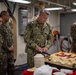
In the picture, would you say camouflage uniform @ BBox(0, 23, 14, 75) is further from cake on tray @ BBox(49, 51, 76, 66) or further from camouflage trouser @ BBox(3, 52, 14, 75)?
cake on tray @ BBox(49, 51, 76, 66)

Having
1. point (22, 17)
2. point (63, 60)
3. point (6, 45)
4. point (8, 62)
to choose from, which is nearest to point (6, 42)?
point (6, 45)

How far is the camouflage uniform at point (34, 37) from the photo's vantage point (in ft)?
11.3

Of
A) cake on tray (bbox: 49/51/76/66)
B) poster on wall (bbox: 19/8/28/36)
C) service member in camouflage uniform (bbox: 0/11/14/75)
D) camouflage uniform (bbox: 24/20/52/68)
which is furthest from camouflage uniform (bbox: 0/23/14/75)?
poster on wall (bbox: 19/8/28/36)

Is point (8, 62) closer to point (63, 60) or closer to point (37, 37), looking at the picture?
point (37, 37)

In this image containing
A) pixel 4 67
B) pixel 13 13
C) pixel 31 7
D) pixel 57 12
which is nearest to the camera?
pixel 4 67

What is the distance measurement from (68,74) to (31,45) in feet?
4.34

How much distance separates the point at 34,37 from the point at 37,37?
0.06 m

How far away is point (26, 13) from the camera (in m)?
7.43

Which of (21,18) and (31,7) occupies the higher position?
(31,7)

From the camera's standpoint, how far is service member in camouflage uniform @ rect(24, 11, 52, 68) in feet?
11.2

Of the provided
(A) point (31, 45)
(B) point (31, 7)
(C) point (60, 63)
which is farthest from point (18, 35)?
(C) point (60, 63)

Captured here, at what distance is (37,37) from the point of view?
3562mm

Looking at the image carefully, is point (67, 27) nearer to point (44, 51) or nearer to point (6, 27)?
point (6, 27)

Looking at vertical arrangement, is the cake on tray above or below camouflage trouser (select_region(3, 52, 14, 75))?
above
